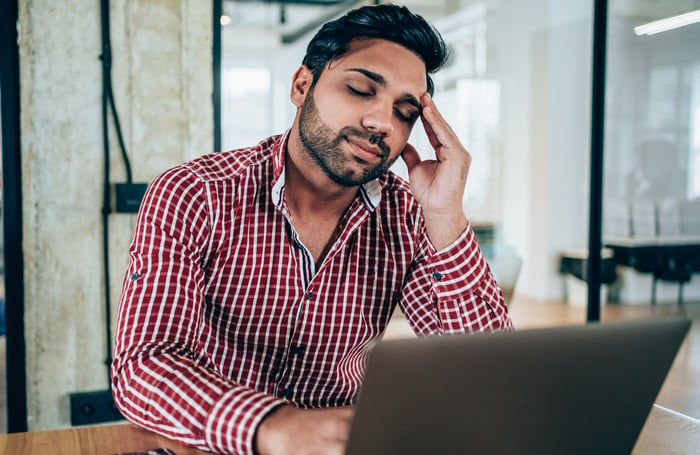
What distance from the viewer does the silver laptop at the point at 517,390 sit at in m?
0.54

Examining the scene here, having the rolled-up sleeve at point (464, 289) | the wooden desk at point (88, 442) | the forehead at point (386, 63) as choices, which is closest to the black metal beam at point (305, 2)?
the forehead at point (386, 63)

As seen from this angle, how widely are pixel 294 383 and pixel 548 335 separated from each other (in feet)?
2.50

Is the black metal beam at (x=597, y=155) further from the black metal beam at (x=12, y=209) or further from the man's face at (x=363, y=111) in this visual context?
the black metal beam at (x=12, y=209)

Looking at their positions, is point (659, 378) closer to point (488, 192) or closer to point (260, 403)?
point (260, 403)

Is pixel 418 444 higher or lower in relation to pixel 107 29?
lower

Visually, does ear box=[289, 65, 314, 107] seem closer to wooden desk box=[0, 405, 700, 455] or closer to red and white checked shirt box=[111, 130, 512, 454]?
red and white checked shirt box=[111, 130, 512, 454]

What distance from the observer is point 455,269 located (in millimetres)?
1265

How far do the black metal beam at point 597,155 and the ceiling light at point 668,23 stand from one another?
101 centimetres

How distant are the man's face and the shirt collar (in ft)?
0.18

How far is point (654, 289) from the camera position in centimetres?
435

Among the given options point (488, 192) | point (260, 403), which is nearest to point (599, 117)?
point (488, 192)

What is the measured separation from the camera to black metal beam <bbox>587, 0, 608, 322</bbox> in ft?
9.37

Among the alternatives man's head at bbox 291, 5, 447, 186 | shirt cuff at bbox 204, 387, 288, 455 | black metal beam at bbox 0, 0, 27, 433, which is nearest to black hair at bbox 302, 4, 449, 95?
man's head at bbox 291, 5, 447, 186

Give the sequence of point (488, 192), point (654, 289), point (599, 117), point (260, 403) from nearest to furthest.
A: point (260, 403) < point (599, 117) < point (654, 289) < point (488, 192)
